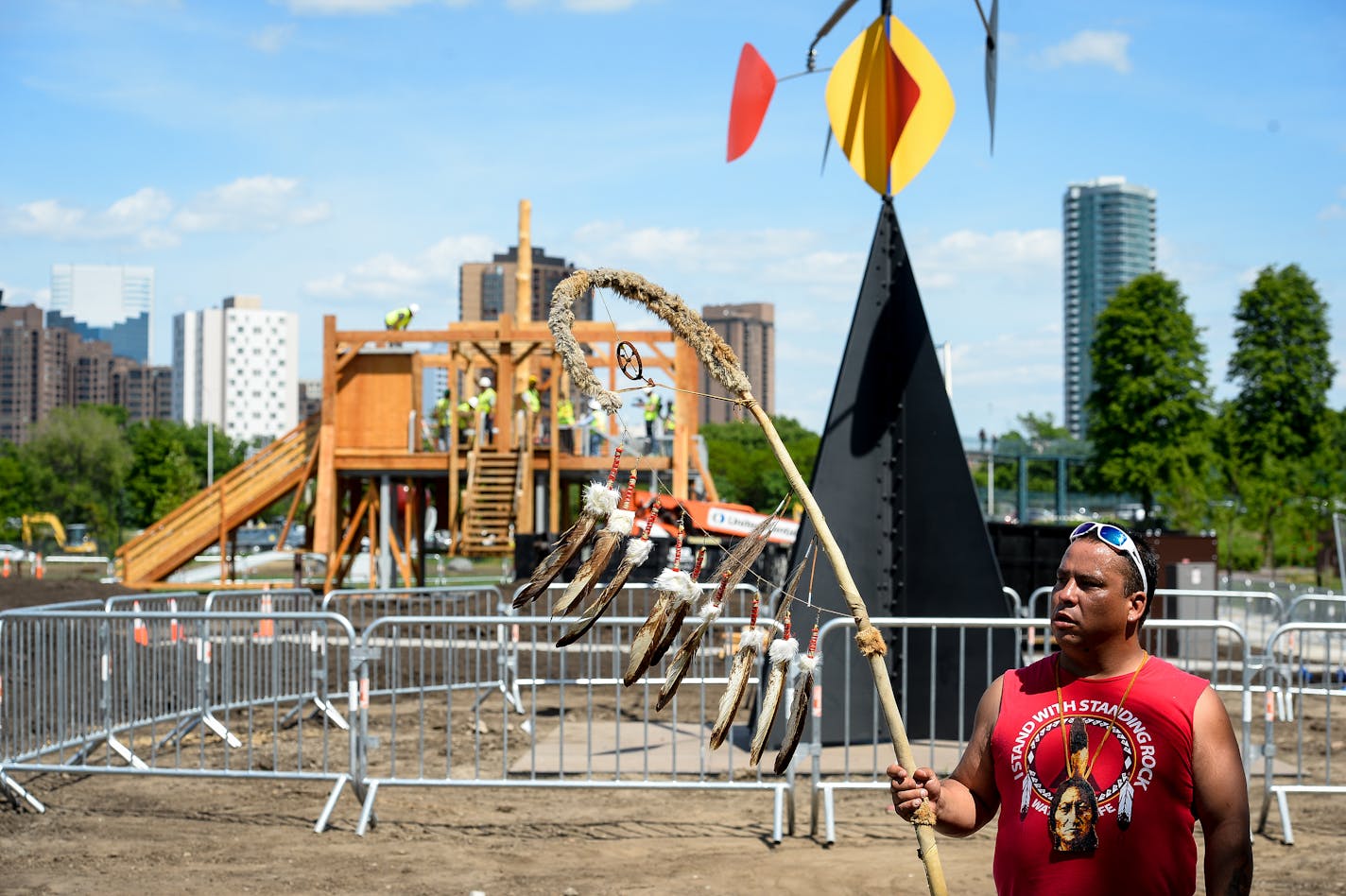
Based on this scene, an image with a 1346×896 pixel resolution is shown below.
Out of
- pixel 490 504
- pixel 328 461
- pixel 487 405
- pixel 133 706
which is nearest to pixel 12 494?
pixel 328 461

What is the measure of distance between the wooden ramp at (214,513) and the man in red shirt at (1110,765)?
2540 centimetres

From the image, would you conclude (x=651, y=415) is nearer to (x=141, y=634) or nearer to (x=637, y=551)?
(x=141, y=634)

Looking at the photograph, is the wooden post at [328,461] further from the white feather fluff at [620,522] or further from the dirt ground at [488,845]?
the white feather fluff at [620,522]

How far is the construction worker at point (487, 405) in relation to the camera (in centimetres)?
2625

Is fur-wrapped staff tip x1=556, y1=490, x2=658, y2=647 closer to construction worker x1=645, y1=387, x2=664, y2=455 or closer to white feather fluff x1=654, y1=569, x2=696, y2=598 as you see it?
white feather fluff x1=654, y1=569, x2=696, y2=598

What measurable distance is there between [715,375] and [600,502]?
0.36 meters

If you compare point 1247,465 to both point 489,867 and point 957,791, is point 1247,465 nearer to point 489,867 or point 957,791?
point 489,867

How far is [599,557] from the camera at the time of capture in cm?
271

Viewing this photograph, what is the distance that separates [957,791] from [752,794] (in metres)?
6.64

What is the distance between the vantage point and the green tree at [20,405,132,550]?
245 feet

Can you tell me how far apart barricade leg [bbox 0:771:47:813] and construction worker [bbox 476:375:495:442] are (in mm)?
17665

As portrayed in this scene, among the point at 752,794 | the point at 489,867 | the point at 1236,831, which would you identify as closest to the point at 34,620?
the point at 489,867

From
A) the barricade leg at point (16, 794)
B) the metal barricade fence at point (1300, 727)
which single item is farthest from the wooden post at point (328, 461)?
the barricade leg at point (16, 794)

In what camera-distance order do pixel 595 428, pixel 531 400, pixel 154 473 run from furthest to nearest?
1. pixel 154 473
2. pixel 595 428
3. pixel 531 400
